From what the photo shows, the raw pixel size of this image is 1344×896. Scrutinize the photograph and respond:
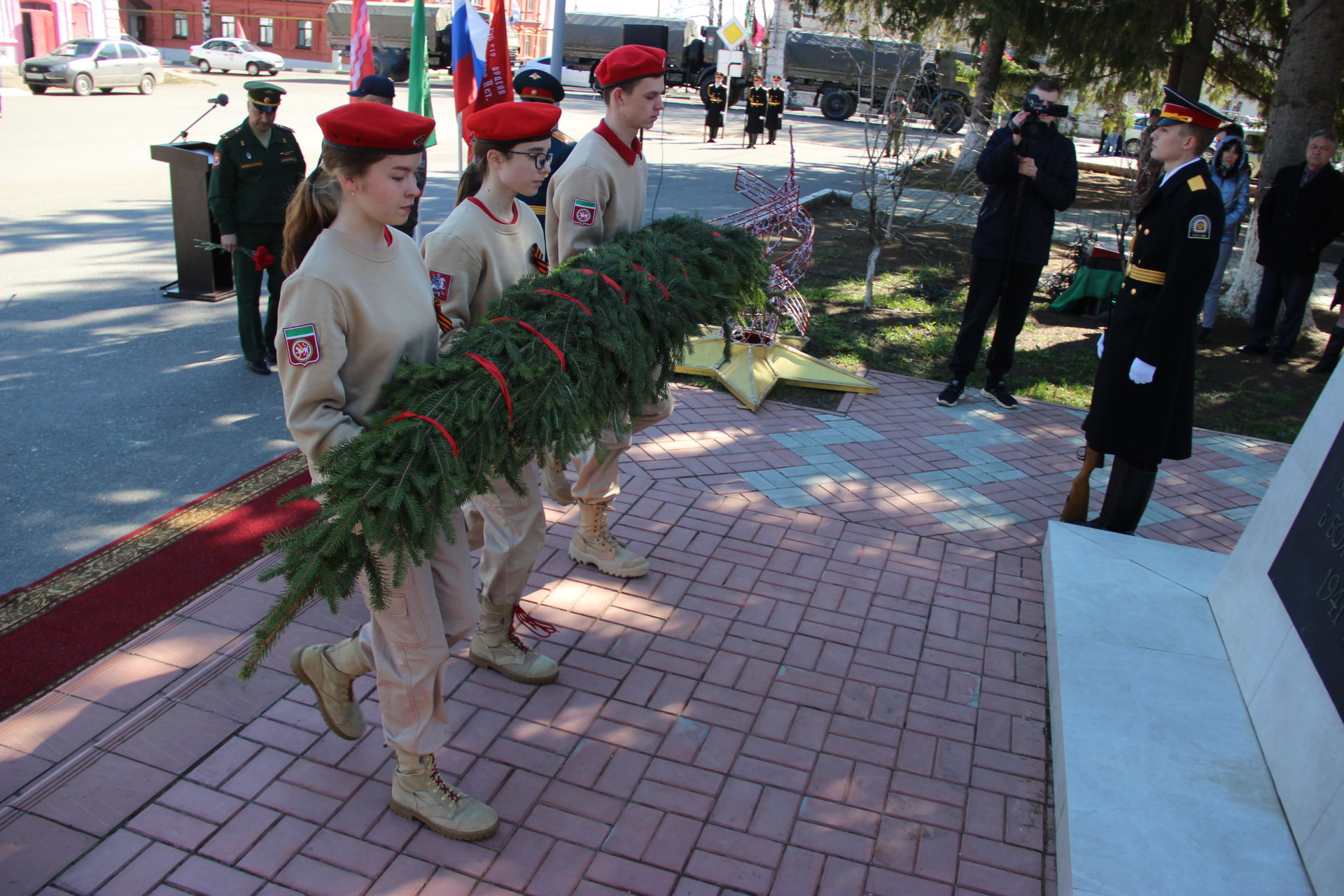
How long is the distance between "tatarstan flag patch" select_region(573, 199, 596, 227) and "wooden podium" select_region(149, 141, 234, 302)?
443 centimetres

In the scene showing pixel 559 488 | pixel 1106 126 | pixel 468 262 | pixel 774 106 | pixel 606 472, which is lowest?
pixel 559 488

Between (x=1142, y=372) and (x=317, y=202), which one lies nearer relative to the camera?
(x=317, y=202)

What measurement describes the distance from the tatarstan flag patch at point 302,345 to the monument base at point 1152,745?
7.60 feet

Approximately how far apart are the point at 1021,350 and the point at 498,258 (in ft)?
19.3

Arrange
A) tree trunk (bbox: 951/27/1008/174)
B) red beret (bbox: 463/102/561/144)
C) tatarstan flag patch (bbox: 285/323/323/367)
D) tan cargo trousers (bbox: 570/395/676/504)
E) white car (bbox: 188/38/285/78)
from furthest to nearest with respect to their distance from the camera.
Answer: white car (bbox: 188/38/285/78) < tree trunk (bbox: 951/27/1008/174) < tan cargo trousers (bbox: 570/395/676/504) < red beret (bbox: 463/102/561/144) < tatarstan flag patch (bbox: 285/323/323/367)

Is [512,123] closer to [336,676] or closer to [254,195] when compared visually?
[336,676]

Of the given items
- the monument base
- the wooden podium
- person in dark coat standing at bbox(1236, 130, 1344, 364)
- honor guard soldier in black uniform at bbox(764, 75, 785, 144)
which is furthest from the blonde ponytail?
honor guard soldier in black uniform at bbox(764, 75, 785, 144)

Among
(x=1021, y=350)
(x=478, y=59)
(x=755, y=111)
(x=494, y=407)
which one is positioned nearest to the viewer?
(x=494, y=407)

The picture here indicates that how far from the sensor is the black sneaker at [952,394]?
21.2ft

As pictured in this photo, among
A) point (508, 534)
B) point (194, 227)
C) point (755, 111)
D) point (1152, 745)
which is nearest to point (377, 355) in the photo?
point (508, 534)

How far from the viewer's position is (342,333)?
2383mm

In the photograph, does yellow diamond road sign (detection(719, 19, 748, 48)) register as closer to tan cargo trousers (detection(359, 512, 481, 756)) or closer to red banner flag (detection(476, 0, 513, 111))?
red banner flag (detection(476, 0, 513, 111))

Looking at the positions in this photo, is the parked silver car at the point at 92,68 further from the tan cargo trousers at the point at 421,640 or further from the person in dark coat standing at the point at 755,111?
the tan cargo trousers at the point at 421,640

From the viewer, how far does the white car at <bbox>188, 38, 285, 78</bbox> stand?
3622 centimetres
